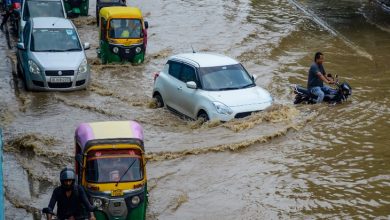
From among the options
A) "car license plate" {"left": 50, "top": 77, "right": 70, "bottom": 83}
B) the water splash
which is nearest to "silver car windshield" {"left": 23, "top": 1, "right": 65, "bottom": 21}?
"car license plate" {"left": 50, "top": 77, "right": 70, "bottom": 83}

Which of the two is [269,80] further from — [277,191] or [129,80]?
[277,191]

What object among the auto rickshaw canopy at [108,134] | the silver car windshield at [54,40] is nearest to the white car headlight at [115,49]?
the silver car windshield at [54,40]

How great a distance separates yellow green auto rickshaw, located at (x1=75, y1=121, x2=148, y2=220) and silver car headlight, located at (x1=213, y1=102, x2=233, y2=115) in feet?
17.7

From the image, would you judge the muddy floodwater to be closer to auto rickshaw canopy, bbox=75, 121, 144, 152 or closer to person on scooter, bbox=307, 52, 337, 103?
person on scooter, bbox=307, 52, 337, 103

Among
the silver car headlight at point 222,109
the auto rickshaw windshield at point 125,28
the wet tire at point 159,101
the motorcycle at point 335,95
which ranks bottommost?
the auto rickshaw windshield at point 125,28

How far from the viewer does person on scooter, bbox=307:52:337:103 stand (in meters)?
16.6

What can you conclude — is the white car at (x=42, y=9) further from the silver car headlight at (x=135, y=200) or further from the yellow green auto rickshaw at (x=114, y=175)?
the silver car headlight at (x=135, y=200)

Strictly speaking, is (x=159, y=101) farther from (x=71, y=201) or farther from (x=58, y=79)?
(x=71, y=201)

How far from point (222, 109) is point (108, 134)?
552cm

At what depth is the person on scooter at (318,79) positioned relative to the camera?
16562 millimetres

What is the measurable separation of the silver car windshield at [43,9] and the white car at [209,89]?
10053 millimetres

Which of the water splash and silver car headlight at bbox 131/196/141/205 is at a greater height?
silver car headlight at bbox 131/196/141/205

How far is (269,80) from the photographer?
21.7 meters

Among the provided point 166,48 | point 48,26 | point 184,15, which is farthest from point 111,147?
point 184,15
